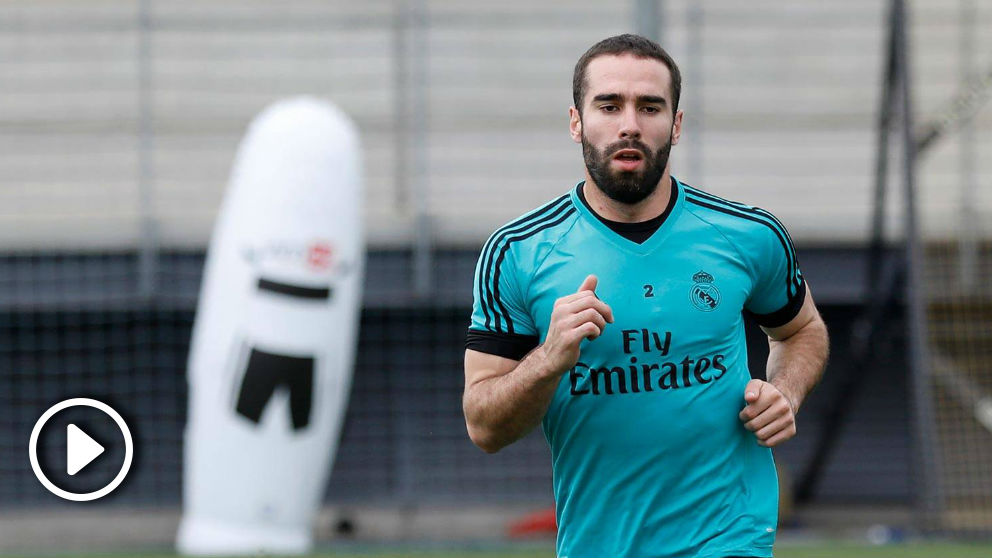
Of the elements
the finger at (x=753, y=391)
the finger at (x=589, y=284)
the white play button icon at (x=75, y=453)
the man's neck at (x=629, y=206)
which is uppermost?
the man's neck at (x=629, y=206)

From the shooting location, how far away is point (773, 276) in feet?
11.1

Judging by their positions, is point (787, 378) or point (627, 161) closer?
point (627, 161)

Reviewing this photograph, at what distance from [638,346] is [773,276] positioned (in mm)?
448

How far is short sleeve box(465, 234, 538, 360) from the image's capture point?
318cm

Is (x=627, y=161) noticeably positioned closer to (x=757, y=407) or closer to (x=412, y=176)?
(x=757, y=407)

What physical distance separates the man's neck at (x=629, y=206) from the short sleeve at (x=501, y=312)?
0.23 meters

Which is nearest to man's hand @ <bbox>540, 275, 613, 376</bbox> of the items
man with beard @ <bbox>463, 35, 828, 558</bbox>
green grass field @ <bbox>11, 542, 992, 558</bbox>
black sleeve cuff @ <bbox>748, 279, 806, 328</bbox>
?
man with beard @ <bbox>463, 35, 828, 558</bbox>

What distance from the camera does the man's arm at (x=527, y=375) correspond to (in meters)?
2.85

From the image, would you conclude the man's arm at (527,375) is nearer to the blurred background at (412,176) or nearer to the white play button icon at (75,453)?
the white play button icon at (75,453)

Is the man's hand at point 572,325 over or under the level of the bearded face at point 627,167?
under

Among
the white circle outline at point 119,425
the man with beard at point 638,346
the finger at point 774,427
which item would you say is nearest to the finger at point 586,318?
the man with beard at point 638,346

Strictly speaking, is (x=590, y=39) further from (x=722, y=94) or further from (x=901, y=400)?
(x=901, y=400)

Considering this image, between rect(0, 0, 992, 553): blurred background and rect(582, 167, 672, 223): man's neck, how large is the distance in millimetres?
7248

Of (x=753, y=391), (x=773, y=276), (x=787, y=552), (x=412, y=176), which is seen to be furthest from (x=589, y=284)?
(x=412, y=176)
